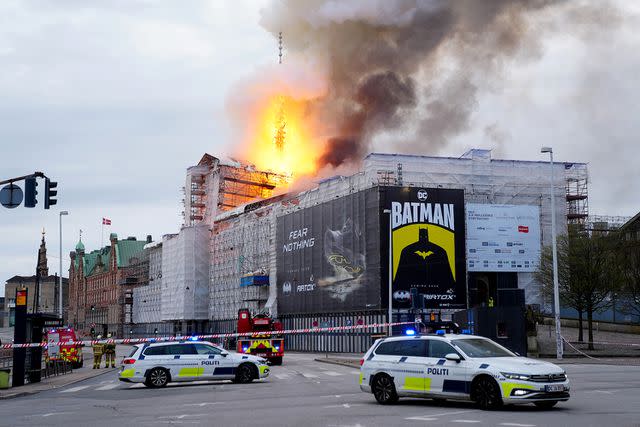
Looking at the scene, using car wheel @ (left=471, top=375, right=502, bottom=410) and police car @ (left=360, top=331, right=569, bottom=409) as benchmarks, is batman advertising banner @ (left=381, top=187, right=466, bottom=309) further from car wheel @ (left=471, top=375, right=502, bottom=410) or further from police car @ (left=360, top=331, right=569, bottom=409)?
car wheel @ (left=471, top=375, right=502, bottom=410)

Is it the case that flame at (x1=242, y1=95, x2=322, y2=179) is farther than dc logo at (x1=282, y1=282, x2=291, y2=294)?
Yes

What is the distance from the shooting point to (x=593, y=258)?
50.7 meters

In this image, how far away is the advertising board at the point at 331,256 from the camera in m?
64.8

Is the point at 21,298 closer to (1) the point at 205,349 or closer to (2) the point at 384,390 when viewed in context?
(1) the point at 205,349

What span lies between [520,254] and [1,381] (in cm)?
4883

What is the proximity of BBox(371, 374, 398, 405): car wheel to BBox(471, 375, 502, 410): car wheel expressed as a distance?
214 cm

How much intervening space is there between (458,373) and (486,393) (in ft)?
2.55

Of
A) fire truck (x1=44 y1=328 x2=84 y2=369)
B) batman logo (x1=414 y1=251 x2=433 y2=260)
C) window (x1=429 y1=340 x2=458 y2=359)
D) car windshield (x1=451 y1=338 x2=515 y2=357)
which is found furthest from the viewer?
batman logo (x1=414 y1=251 x2=433 y2=260)

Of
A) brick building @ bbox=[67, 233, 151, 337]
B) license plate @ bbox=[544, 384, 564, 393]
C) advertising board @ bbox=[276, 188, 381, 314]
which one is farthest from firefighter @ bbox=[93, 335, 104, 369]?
brick building @ bbox=[67, 233, 151, 337]

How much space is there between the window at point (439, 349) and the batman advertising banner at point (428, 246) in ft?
150

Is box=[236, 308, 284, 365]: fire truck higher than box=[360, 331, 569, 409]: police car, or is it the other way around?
box=[360, 331, 569, 409]: police car

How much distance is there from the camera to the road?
14.9 meters

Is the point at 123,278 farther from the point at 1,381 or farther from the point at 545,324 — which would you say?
the point at 1,381

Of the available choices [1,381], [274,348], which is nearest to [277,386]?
[1,381]
